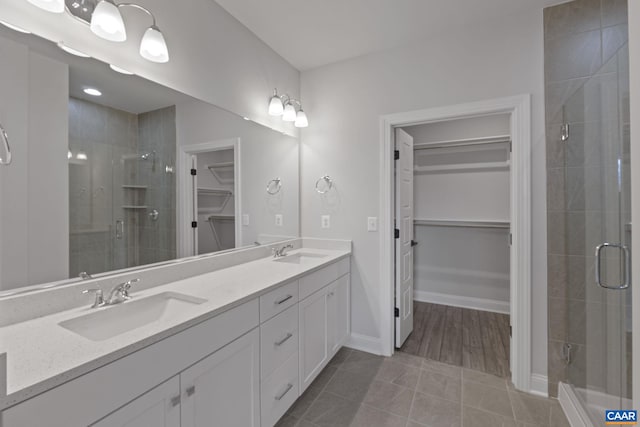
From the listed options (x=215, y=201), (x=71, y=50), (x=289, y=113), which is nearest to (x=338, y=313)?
(x=215, y=201)

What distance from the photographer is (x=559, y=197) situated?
1.93 m

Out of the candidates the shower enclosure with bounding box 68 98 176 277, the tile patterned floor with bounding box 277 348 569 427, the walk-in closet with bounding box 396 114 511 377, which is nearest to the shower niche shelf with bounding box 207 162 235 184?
the shower enclosure with bounding box 68 98 176 277

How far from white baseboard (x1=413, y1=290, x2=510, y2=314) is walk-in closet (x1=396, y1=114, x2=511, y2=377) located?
0.03ft

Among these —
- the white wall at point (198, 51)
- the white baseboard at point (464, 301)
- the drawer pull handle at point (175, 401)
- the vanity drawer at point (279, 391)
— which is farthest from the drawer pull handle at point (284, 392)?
the white baseboard at point (464, 301)

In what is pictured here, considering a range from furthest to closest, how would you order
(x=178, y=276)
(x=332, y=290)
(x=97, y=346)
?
(x=332, y=290), (x=178, y=276), (x=97, y=346)

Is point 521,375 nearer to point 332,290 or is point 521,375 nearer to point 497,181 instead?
point 332,290

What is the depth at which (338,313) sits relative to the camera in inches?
92.8

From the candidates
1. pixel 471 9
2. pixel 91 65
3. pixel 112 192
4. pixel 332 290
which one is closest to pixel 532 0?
pixel 471 9

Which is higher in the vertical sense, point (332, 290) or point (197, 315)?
point (197, 315)

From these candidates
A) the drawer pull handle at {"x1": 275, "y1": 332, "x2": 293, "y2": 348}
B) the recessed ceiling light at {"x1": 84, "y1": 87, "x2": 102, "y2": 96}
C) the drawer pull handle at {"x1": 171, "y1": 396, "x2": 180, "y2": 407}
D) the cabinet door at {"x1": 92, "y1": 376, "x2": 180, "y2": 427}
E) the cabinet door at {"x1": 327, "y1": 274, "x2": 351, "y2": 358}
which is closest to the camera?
the cabinet door at {"x1": 92, "y1": 376, "x2": 180, "y2": 427}

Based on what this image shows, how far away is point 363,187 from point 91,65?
1.96m

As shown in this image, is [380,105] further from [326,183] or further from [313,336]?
[313,336]

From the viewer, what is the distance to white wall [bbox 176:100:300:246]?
180 cm

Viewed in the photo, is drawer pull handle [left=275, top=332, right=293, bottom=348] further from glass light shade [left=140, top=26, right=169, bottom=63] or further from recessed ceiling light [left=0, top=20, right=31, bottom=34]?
recessed ceiling light [left=0, top=20, right=31, bottom=34]
